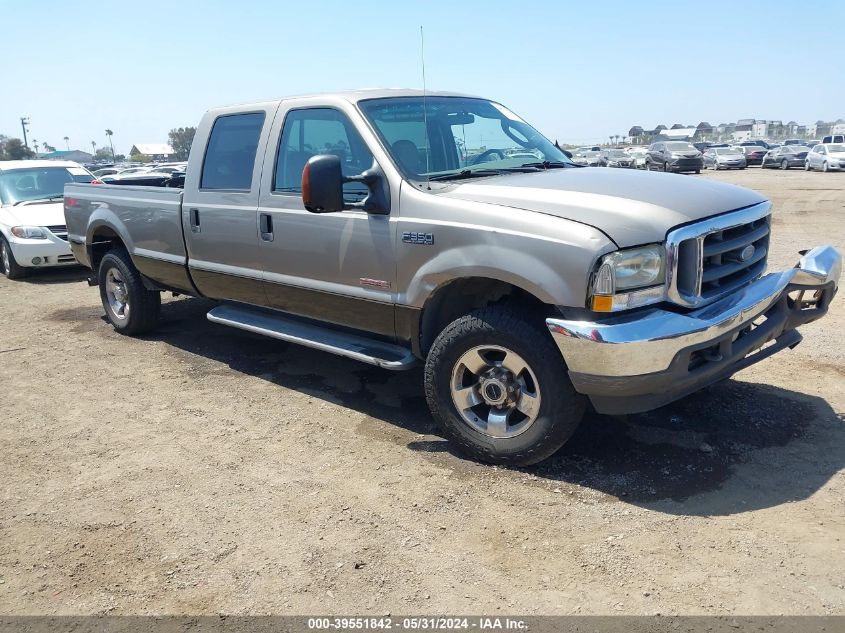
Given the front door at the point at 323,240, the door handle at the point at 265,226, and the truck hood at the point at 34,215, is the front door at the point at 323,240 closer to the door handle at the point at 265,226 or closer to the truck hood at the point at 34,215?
the door handle at the point at 265,226

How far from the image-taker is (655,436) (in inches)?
162

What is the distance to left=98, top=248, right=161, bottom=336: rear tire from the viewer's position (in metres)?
6.48

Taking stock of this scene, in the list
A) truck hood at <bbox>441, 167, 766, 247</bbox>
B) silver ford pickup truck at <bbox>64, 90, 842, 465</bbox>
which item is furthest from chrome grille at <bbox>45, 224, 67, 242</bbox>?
truck hood at <bbox>441, 167, 766, 247</bbox>

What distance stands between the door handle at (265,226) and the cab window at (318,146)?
0.20 metres

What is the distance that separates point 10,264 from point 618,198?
961 cm

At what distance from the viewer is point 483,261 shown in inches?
141

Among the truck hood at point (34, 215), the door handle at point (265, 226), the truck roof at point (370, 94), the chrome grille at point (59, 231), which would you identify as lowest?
Answer: the chrome grille at point (59, 231)

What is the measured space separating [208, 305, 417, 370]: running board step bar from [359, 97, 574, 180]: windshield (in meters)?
1.07

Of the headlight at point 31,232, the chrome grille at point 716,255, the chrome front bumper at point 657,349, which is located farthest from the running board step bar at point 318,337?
the headlight at point 31,232

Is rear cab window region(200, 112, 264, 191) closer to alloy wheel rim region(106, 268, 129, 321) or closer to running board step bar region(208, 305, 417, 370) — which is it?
running board step bar region(208, 305, 417, 370)

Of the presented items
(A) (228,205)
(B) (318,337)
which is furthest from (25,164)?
(B) (318,337)

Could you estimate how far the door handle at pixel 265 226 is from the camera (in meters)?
4.73

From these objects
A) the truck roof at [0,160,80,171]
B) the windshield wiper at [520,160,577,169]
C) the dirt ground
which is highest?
the truck roof at [0,160,80,171]

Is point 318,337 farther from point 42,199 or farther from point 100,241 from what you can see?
Answer: point 42,199
